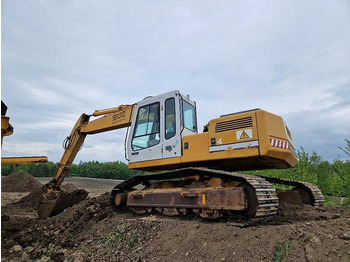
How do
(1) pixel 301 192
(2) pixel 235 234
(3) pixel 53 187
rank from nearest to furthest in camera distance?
(2) pixel 235 234 < (1) pixel 301 192 < (3) pixel 53 187

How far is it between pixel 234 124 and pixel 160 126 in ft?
6.42

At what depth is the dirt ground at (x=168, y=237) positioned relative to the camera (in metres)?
4.44

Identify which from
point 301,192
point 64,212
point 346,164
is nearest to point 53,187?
point 64,212

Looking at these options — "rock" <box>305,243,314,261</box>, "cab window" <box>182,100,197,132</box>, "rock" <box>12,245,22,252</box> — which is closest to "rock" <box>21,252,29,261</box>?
"rock" <box>12,245,22,252</box>

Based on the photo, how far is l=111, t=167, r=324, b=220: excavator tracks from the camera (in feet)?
18.1

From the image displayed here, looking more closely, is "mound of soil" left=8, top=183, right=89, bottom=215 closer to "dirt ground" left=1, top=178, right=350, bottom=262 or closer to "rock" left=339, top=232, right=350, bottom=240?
"dirt ground" left=1, top=178, right=350, bottom=262

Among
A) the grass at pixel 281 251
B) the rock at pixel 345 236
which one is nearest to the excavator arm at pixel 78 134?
the grass at pixel 281 251

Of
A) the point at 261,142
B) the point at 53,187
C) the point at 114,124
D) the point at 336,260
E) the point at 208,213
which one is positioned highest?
the point at 114,124

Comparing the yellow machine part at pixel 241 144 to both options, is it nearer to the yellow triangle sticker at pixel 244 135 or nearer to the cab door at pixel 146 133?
the yellow triangle sticker at pixel 244 135

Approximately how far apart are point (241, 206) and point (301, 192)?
321 centimetres

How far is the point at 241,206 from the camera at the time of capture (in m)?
5.53

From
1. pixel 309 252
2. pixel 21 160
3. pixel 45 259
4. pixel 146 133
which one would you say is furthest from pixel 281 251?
pixel 21 160

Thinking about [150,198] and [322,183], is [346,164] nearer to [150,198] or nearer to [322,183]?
[322,183]

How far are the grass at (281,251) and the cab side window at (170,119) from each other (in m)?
3.55
